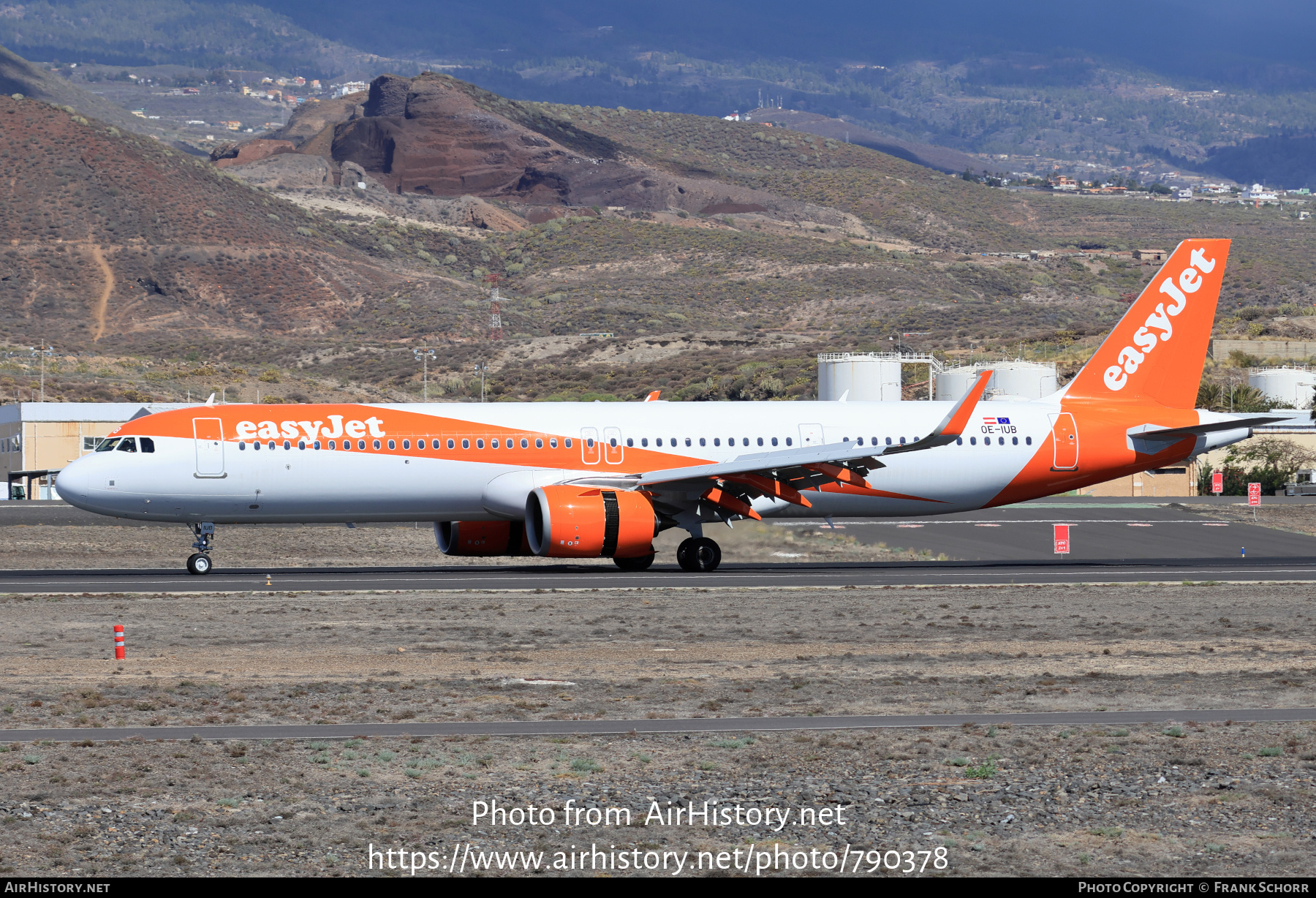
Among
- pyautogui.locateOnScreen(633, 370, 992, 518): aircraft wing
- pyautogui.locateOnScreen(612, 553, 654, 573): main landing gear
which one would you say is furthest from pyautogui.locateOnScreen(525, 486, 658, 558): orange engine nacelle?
pyautogui.locateOnScreen(612, 553, 654, 573): main landing gear

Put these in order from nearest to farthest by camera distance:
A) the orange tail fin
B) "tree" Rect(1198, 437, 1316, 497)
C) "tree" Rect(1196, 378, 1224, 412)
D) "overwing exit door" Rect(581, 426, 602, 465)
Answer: "overwing exit door" Rect(581, 426, 602, 465)
the orange tail fin
"tree" Rect(1198, 437, 1316, 497)
"tree" Rect(1196, 378, 1224, 412)

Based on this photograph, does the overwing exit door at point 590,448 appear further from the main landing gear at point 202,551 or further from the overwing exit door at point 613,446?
the main landing gear at point 202,551

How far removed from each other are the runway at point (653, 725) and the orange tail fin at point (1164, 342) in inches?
865

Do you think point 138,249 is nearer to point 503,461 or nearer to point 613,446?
point 503,461

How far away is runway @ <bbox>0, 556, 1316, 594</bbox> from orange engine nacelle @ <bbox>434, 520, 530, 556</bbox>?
1.70 ft

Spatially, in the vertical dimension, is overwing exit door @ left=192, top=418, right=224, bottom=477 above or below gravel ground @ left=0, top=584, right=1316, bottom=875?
above

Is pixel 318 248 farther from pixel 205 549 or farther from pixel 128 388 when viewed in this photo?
pixel 205 549

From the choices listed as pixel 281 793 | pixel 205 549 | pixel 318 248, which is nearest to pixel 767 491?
pixel 205 549

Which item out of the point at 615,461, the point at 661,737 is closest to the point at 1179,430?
the point at 615,461

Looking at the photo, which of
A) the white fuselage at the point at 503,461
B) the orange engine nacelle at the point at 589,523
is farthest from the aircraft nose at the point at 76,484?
the orange engine nacelle at the point at 589,523

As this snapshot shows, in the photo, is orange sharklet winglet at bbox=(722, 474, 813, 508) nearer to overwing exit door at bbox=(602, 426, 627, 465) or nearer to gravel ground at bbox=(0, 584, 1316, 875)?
overwing exit door at bbox=(602, 426, 627, 465)

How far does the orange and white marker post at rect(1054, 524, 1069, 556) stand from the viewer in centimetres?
3966

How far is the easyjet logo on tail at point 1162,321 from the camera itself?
37.1 meters

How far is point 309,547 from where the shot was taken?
44.0 m
